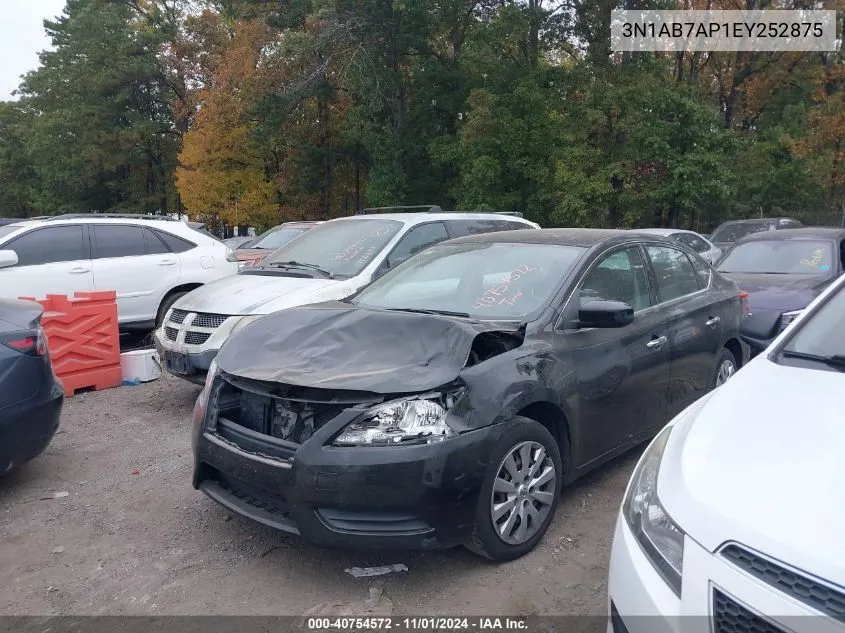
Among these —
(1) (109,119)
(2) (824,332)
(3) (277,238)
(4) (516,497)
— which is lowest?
(4) (516,497)

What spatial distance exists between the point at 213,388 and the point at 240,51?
29.4 meters

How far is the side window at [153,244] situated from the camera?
28.2ft

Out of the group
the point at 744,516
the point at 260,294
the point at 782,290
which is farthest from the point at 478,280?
the point at 782,290

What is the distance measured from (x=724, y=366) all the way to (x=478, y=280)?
2.37 metres

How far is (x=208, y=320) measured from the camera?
5945mm

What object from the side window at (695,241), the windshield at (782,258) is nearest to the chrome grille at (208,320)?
the windshield at (782,258)

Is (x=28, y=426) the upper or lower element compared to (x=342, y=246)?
lower

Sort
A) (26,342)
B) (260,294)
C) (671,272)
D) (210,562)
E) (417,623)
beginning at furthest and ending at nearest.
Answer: (260,294) → (671,272) → (26,342) → (210,562) → (417,623)

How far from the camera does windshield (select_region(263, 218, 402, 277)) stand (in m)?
6.68

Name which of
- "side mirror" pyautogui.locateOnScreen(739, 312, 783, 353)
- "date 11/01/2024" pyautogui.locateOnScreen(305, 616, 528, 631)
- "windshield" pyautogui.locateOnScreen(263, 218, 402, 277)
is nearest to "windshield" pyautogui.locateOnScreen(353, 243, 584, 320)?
"side mirror" pyautogui.locateOnScreen(739, 312, 783, 353)

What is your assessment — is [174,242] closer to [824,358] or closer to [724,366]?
[724,366]

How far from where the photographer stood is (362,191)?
34.1 m

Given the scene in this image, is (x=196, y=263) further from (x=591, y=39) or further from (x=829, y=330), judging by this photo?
(x=591, y=39)

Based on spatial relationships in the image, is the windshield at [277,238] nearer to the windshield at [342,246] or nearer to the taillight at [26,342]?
the windshield at [342,246]
